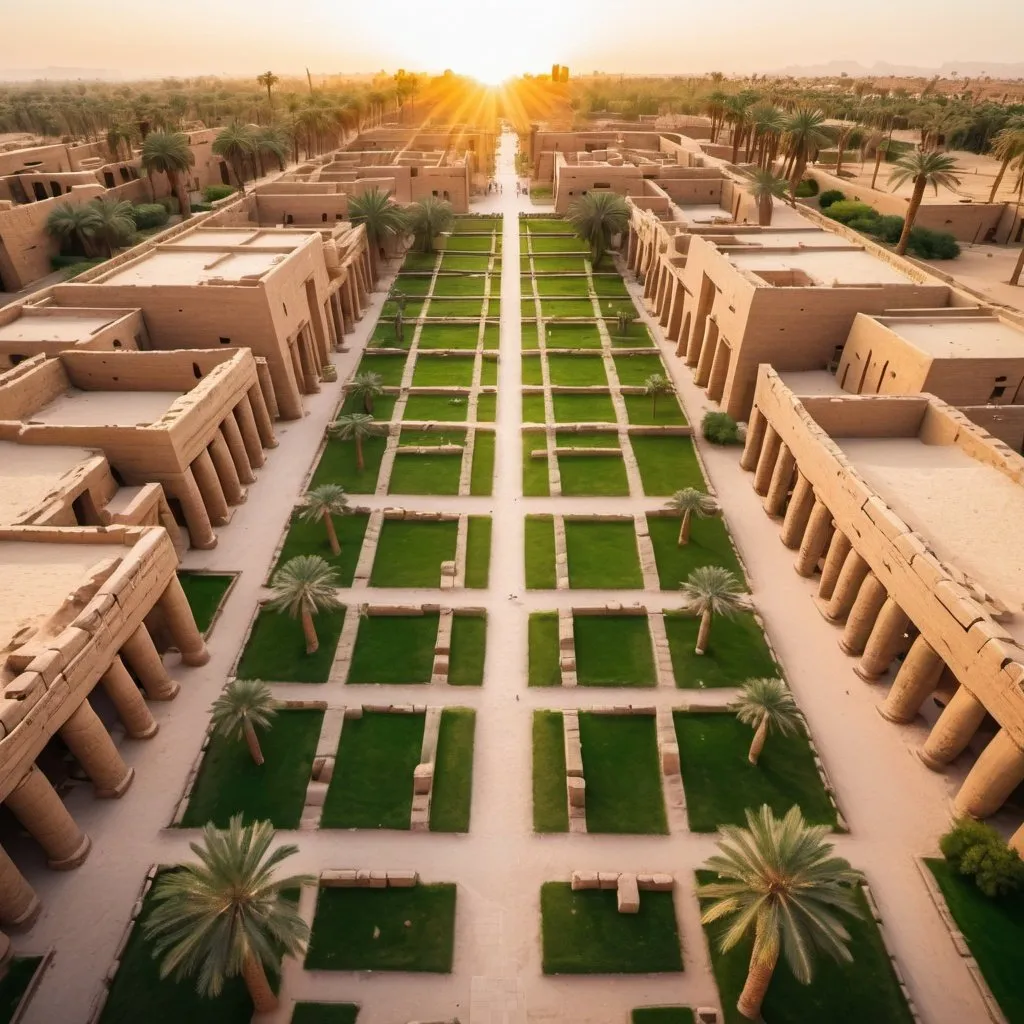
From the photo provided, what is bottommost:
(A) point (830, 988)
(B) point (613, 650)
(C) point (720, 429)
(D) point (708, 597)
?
(A) point (830, 988)

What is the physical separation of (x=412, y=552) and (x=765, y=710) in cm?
1737

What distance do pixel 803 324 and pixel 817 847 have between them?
30.4 metres

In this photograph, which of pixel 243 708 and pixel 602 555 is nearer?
pixel 243 708

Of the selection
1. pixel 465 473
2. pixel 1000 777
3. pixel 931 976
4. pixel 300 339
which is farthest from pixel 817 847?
pixel 300 339

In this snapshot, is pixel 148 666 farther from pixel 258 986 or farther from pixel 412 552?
pixel 412 552

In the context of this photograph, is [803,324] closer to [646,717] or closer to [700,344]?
[700,344]

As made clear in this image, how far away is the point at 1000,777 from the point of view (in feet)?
65.7

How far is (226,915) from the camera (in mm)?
15594

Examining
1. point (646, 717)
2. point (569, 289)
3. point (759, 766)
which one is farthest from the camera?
point (569, 289)

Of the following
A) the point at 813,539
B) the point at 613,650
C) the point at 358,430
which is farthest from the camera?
the point at 358,430

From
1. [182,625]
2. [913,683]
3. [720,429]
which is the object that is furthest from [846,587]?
[182,625]

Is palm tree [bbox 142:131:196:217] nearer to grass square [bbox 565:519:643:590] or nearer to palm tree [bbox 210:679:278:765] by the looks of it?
grass square [bbox 565:519:643:590]

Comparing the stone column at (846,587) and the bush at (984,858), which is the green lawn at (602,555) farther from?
the bush at (984,858)

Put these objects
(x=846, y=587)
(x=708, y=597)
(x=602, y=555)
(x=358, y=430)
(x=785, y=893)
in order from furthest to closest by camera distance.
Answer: (x=358, y=430), (x=602, y=555), (x=846, y=587), (x=708, y=597), (x=785, y=893)
